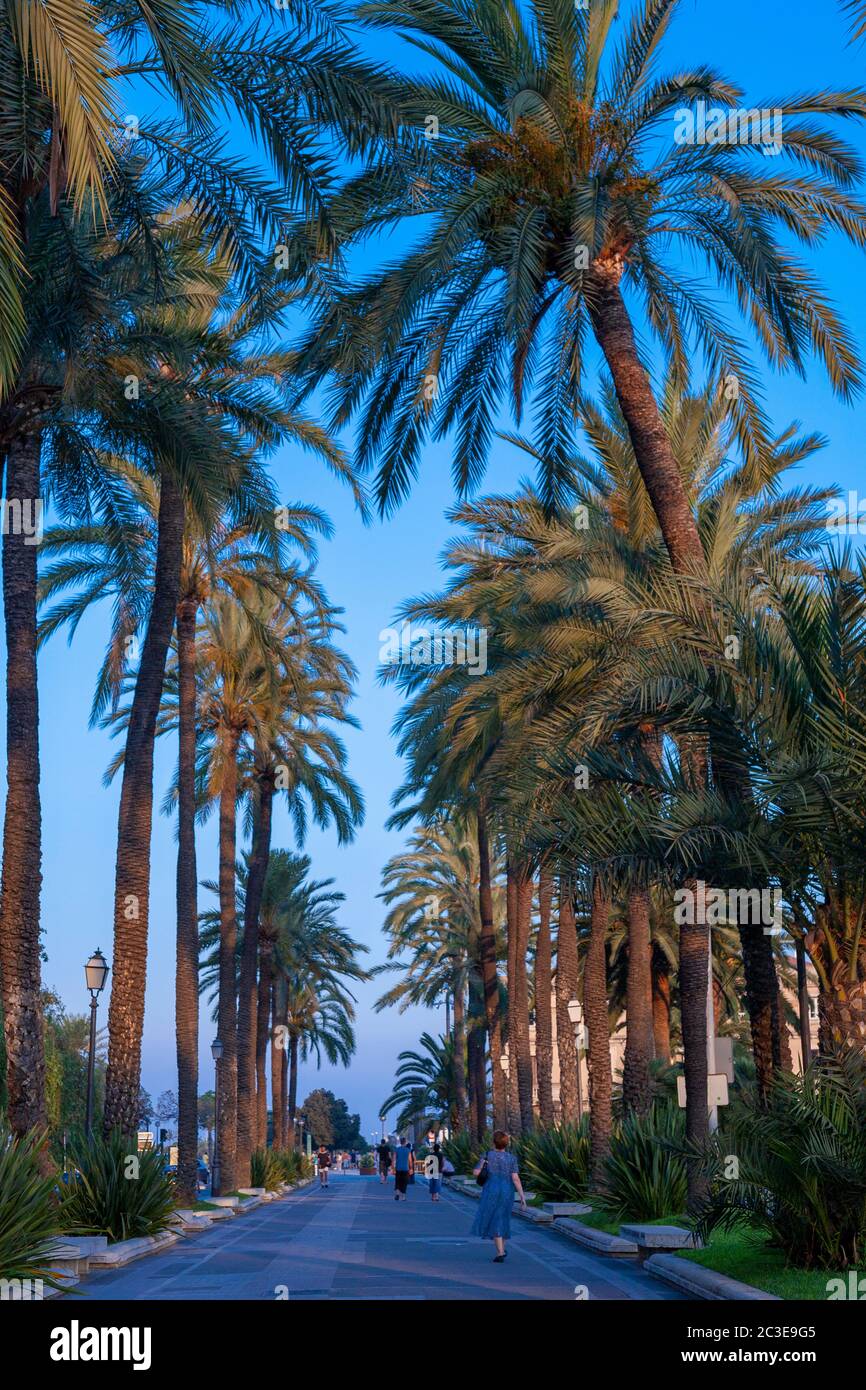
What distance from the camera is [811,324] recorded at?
17.3 metres

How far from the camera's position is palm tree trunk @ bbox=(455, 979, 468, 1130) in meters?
64.2

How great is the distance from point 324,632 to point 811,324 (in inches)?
863

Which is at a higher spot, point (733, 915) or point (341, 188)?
point (341, 188)

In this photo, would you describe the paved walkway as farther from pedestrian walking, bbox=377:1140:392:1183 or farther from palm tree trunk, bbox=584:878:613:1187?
pedestrian walking, bbox=377:1140:392:1183

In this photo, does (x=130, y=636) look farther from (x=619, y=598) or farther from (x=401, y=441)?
(x=619, y=598)

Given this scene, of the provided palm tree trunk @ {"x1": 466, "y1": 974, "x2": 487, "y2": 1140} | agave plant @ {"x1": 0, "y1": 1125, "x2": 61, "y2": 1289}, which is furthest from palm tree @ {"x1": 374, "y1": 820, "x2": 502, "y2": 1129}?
agave plant @ {"x1": 0, "y1": 1125, "x2": 61, "y2": 1289}

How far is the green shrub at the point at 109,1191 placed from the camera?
17.6 metres

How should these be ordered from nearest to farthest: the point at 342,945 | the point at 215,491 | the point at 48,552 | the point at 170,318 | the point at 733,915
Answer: the point at 733,915 → the point at 215,491 → the point at 170,318 → the point at 48,552 → the point at 342,945

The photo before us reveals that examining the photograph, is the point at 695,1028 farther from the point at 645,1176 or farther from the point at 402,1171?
the point at 402,1171

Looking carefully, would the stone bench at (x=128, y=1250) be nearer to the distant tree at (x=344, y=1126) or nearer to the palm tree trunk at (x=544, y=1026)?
the palm tree trunk at (x=544, y=1026)

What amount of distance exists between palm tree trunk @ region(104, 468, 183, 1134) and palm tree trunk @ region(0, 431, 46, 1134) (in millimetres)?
3026

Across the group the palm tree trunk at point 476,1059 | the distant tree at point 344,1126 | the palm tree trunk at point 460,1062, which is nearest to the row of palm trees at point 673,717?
the palm tree trunk at point 476,1059

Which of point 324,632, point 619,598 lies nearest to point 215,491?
point 619,598
